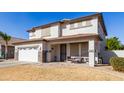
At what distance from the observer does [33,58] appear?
21500 millimetres

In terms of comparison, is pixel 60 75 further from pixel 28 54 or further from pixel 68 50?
pixel 28 54

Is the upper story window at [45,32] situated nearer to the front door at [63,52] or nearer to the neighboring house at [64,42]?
the neighboring house at [64,42]

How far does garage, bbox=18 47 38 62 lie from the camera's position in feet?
69.6

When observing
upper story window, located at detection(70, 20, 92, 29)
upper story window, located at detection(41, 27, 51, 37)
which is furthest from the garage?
upper story window, located at detection(70, 20, 92, 29)

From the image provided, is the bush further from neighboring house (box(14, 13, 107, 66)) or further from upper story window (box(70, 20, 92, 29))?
upper story window (box(70, 20, 92, 29))

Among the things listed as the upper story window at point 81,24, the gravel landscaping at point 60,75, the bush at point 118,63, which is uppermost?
the upper story window at point 81,24

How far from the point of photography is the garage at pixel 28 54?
21.2 metres

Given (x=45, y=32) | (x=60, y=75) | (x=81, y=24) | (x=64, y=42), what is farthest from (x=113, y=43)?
(x=60, y=75)

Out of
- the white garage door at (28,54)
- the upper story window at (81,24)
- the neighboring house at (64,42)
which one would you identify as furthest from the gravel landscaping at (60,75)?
the white garage door at (28,54)

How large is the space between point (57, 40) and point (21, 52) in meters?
9.05
